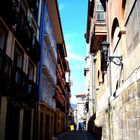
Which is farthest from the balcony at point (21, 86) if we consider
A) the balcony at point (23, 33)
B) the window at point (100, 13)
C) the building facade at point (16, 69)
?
the window at point (100, 13)

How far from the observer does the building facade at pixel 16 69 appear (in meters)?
10.6

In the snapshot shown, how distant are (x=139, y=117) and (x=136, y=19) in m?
2.73

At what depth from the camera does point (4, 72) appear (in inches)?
410

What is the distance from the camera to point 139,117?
6.26 metres

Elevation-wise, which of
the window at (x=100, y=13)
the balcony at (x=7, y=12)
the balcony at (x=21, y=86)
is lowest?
the balcony at (x=21, y=86)

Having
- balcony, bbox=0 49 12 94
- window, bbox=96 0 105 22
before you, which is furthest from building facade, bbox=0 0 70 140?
window, bbox=96 0 105 22

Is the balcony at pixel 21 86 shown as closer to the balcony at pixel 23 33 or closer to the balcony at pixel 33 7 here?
the balcony at pixel 23 33

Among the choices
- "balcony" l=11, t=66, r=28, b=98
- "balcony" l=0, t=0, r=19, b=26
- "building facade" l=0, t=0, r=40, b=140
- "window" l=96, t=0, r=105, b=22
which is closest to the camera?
"balcony" l=0, t=0, r=19, b=26

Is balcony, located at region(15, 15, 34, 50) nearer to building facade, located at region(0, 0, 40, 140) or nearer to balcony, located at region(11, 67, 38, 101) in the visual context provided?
building facade, located at region(0, 0, 40, 140)

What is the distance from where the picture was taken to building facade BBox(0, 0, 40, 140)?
10625mm

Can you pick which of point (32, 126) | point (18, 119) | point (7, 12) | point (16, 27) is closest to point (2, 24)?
point (7, 12)

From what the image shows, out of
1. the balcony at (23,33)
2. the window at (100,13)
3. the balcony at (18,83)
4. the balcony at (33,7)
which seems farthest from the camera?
the window at (100,13)

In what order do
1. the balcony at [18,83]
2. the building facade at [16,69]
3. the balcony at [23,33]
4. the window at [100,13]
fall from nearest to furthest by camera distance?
1. the building facade at [16,69]
2. the balcony at [18,83]
3. the balcony at [23,33]
4. the window at [100,13]

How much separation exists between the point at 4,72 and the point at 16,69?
2059 mm
